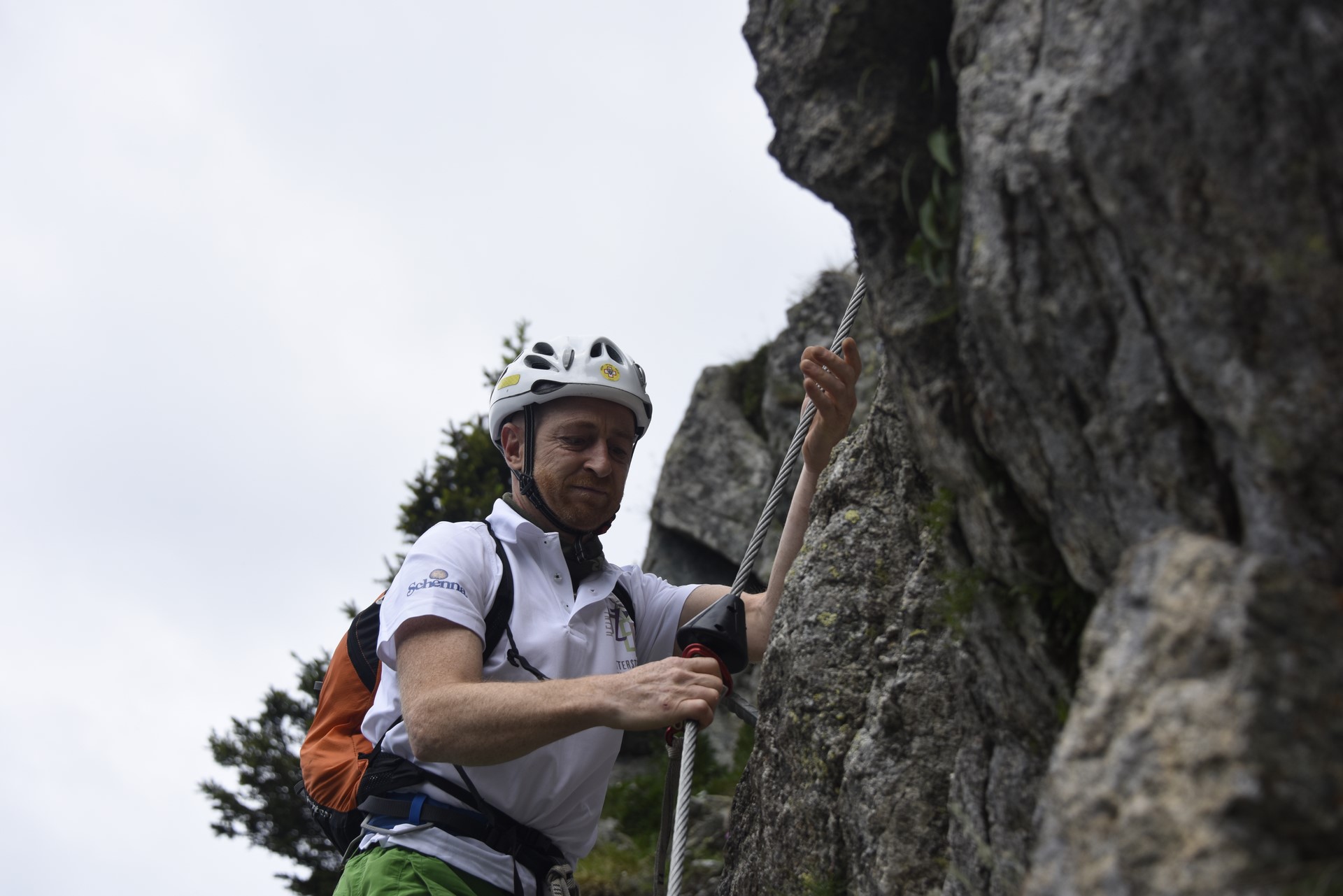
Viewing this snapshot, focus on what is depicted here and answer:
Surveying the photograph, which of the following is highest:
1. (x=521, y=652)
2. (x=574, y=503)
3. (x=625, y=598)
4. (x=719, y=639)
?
(x=574, y=503)

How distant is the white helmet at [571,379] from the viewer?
20.6ft

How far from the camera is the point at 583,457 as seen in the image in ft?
20.0

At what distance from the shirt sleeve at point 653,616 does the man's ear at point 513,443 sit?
3.10 ft

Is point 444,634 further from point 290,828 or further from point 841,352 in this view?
point 290,828

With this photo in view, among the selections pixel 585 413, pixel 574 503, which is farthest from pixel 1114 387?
pixel 585 413

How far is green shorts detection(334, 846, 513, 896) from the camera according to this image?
484 cm

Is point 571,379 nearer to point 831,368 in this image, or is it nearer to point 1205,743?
point 831,368

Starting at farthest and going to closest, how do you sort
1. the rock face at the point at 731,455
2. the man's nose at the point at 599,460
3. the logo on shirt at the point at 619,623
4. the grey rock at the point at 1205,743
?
the rock face at the point at 731,455 → the man's nose at the point at 599,460 → the logo on shirt at the point at 619,623 → the grey rock at the point at 1205,743

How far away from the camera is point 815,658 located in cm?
509

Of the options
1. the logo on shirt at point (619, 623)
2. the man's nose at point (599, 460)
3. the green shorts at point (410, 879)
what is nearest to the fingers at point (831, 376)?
the man's nose at point (599, 460)

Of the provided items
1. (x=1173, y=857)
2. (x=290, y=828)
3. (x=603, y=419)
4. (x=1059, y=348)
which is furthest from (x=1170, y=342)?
(x=290, y=828)

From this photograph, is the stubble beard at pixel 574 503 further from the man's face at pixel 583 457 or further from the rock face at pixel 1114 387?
the rock face at pixel 1114 387

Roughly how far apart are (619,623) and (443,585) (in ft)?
3.96

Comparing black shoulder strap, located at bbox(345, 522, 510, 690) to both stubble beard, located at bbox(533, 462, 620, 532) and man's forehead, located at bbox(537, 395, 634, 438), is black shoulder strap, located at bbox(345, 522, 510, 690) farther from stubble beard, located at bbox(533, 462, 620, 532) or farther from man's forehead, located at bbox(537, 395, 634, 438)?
man's forehead, located at bbox(537, 395, 634, 438)
